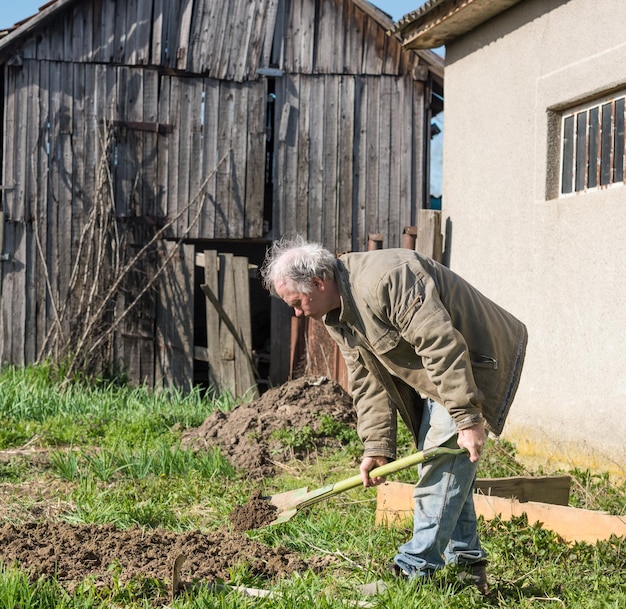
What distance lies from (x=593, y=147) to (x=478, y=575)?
12.6 ft

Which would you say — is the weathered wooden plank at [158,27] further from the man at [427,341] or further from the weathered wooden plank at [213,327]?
the man at [427,341]

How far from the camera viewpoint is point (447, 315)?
350cm

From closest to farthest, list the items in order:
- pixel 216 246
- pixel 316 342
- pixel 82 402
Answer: pixel 82 402 < pixel 316 342 < pixel 216 246

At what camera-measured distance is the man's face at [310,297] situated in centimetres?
375

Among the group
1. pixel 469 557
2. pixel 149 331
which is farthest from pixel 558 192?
pixel 149 331

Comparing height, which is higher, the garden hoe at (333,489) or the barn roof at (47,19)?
the barn roof at (47,19)

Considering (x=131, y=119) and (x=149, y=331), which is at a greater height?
(x=131, y=119)

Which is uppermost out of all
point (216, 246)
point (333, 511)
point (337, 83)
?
point (337, 83)

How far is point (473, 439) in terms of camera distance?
3.44m

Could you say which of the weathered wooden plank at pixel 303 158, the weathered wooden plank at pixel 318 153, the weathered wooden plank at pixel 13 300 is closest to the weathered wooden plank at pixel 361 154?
the weathered wooden plank at pixel 318 153

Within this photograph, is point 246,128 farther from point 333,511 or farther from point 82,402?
point 333,511

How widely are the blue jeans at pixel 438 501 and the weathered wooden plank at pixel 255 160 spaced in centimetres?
697

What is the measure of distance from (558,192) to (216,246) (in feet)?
26.9

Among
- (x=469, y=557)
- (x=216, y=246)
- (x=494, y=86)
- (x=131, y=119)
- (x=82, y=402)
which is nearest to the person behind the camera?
(x=469, y=557)
